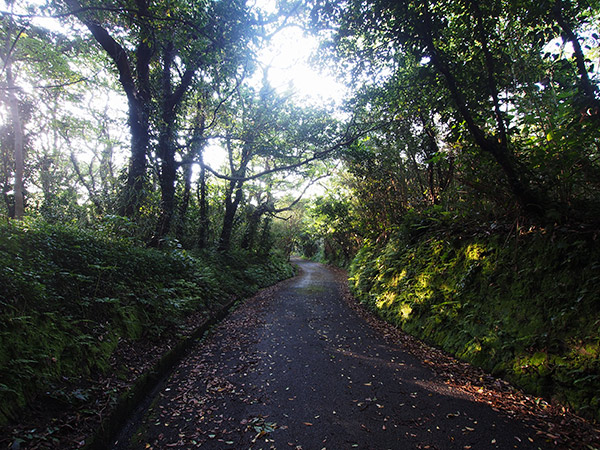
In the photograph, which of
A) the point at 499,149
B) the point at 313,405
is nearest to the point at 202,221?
the point at 313,405

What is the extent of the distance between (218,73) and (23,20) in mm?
3602

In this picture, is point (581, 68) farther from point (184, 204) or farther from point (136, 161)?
point (184, 204)

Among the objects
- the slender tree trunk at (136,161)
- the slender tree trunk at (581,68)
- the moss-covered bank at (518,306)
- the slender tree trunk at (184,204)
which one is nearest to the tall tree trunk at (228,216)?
the slender tree trunk at (184,204)

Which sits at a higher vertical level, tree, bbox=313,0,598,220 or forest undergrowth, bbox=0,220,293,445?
tree, bbox=313,0,598,220

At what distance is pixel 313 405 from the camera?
3.45 metres

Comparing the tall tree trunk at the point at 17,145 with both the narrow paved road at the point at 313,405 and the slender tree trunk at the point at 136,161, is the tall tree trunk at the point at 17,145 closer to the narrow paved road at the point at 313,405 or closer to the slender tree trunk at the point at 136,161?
the slender tree trunk at the point at 136,161

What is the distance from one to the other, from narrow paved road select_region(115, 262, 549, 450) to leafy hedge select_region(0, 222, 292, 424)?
1.03 metres

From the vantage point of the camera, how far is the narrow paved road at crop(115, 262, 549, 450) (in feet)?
9.21

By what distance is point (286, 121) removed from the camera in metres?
11.5

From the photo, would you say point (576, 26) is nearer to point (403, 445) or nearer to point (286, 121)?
point (403, 445)

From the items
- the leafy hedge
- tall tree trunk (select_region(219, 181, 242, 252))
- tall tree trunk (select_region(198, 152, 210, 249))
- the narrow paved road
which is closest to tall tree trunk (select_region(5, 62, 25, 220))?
tall tree trunk (select_region(198, 152, 210, 249))

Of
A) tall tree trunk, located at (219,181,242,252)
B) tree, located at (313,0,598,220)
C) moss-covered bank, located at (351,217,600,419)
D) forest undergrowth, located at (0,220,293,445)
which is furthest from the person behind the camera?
tall tree trunk, located at (219,181,242,252)

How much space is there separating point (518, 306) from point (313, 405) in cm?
361

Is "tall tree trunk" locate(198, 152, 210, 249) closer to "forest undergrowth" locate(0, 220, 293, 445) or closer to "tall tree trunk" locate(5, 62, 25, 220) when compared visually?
"forest undergrowth" locate(0, 220, 293, 445)
